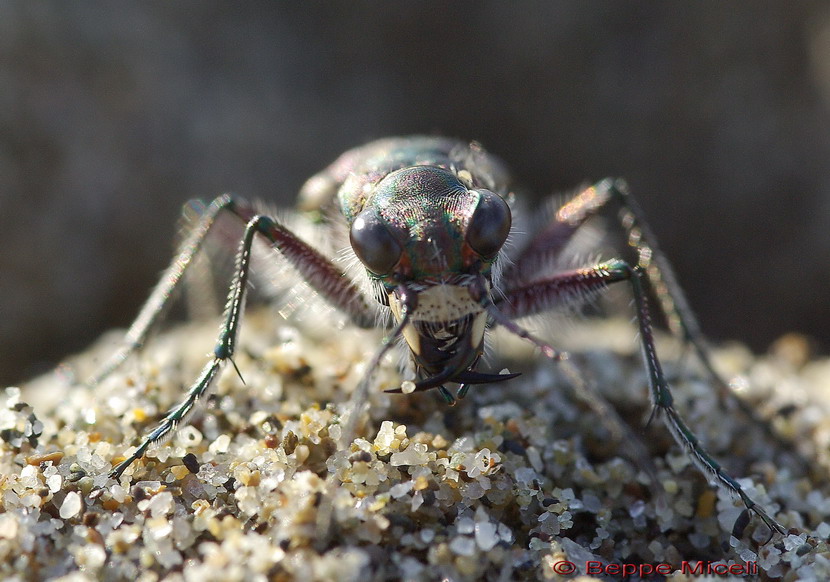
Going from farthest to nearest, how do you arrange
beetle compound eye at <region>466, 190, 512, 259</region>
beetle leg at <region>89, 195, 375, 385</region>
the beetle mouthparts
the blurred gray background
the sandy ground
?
the blurred gray background, beetle leg at <region>89, 195, 375, 385</region>, beetle compound eye at <region>466, 190, 512, 259</region>, the beetle mouthparts, the sandy ground

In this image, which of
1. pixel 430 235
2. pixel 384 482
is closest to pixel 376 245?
pixel 430 235

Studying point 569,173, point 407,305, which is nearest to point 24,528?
point 407,305

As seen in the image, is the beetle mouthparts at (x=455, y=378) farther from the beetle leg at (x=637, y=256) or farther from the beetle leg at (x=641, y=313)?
the beetle leg at (x=637, y=256)

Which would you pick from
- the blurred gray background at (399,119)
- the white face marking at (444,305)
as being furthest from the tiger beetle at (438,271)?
the blurred gray background at (399,119)

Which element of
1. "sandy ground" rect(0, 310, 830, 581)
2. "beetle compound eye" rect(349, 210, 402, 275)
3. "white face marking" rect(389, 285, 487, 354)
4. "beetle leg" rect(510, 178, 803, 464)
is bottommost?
"sandy ground" rect(0, 310, 830, 581)

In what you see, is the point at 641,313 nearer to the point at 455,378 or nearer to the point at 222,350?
the point at 455,378

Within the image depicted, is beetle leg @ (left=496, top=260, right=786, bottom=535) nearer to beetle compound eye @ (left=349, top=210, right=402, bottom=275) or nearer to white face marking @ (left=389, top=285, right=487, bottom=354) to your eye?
white face marking @ (left=389, top=285, right=487, bottom=354)

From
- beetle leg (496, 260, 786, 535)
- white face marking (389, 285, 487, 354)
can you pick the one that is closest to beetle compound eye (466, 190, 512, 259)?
white face marking (389, 285, 487, 354)

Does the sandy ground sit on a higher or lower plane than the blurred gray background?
lower
